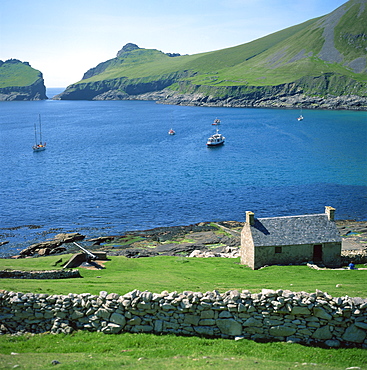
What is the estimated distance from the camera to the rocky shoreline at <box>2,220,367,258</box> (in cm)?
5503

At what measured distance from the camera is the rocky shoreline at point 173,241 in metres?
55.0

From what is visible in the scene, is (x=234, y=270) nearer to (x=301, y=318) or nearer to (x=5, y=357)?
(x=301, y=318)

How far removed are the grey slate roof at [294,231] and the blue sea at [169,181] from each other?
106 ft

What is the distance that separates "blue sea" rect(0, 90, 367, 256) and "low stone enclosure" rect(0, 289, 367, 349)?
41144mm

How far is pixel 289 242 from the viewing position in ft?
127

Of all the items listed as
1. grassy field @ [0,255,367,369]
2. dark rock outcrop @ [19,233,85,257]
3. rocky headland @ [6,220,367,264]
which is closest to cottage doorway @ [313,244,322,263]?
rocky headland @ [6,220,367,264]

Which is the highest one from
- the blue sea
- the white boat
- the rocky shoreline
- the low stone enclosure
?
the white boat

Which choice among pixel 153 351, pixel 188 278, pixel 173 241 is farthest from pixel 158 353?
pixel 173 241

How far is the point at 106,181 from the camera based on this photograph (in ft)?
336

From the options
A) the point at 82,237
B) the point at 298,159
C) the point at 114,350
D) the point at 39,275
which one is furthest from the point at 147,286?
the point at 298,159

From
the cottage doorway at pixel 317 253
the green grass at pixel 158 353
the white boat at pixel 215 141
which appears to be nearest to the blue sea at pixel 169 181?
the white boat at pixel 215 141

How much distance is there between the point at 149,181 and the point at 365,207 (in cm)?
4742

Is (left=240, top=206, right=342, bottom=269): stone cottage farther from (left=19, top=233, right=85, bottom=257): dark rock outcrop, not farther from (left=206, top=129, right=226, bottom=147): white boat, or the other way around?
(left=206, top=129, right=226, bottom=147): white boat

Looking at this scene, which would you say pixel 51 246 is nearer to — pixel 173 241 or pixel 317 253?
pixel 173 241
